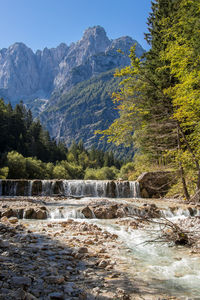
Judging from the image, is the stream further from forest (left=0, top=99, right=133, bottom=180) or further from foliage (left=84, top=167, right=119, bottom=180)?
foliage (left=84, top=167, right=119, bottom=180)

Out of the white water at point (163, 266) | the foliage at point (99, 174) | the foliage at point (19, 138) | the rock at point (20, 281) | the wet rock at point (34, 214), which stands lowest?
the white water at point (163, 266)

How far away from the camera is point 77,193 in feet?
76.1

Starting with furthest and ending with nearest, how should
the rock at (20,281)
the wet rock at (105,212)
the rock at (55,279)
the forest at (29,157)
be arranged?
the forest at (29,157) → the wet rock at (105,212) → the rock at (55,279) → the rock at (20,281)

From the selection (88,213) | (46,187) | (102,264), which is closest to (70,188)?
(46,187)

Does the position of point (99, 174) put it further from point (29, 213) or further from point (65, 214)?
point (29, 213)

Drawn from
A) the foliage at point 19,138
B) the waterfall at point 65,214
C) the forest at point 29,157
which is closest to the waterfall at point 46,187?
the forest at point 29,157

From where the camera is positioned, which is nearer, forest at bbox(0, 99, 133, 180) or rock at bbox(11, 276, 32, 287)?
rock at bbox(11, 276, 32, 287)

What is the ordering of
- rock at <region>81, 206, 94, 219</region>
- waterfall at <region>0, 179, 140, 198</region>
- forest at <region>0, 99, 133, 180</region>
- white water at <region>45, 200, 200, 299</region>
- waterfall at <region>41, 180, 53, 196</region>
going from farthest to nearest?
1. forest at <region>0, 99, 133, 180</region>
2. waterfall at <region>41, 180, 53, 196</region>
3. waterfall at <region>0, 179, 140, 198</region>
4. rock at <region>81, 206, 94, 219</region>
5. white water at <region>45, 200, 200, 299</region>

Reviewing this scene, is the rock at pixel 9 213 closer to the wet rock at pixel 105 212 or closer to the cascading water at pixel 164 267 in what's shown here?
the wet rock at pixel 105 212

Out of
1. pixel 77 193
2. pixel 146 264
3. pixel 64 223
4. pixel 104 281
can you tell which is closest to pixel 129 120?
pixel 64 223

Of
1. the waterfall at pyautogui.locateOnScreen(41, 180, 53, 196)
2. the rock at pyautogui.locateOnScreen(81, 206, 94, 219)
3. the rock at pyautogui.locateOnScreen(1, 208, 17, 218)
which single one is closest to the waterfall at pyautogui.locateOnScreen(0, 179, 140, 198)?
the waterfall at pyautogui.locateOnScreen(41, 180, 53, 196)

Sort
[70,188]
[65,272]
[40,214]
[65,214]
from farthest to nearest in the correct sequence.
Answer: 1. [70,188]
2. [65,214]
3. [40,214]
4. [65,272]

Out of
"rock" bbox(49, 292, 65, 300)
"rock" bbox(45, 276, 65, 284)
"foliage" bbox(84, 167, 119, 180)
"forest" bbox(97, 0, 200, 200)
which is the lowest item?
"rock" bbox(45, 276, 65, 284)

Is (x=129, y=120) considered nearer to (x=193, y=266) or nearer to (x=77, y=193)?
(x=193, y=266)
